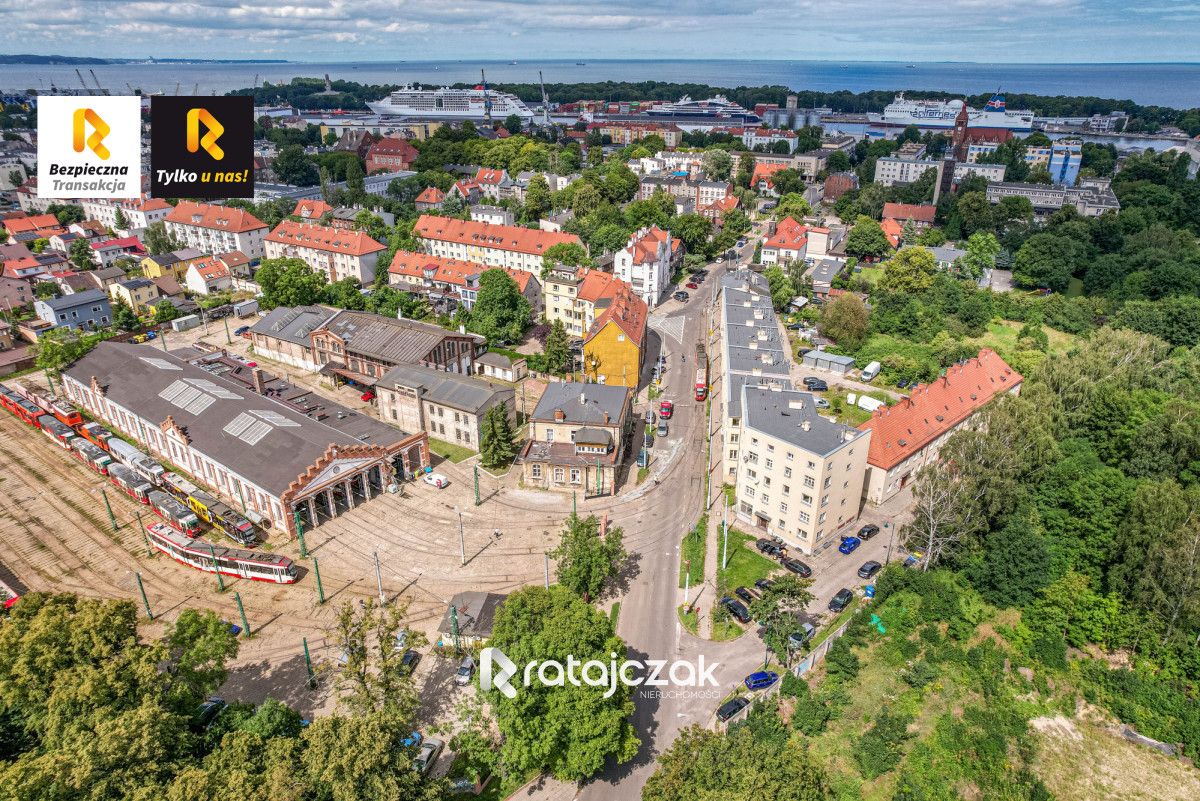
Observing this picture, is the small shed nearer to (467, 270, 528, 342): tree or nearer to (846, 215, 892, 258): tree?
(467, 270, 528, 342): tree

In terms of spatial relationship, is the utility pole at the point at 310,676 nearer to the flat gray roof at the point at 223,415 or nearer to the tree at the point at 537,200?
the flat gray roof at the point at 223,415

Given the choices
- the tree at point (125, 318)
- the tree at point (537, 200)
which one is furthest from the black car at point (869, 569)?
the tree at point (537, 200)

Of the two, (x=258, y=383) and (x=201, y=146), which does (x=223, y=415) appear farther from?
(x=201, y=146)

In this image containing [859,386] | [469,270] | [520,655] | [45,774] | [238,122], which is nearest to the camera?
[45,774]

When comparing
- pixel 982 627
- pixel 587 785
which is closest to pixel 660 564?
pixel 587 785

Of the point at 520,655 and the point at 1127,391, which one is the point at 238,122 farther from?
the point at 1127,391

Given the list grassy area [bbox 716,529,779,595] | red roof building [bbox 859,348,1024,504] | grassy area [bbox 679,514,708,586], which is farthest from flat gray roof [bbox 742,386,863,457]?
grassy area [bbox 679,514,708,586]
